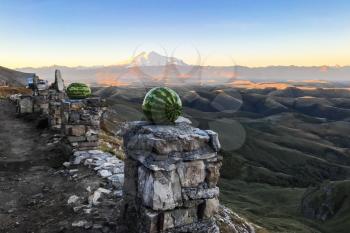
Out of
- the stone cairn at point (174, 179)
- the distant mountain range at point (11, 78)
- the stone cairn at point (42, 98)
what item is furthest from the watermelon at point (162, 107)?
the distant mountain range at point (11, 78)

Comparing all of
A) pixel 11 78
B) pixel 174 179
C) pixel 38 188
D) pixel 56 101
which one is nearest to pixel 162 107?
pixel 174 179

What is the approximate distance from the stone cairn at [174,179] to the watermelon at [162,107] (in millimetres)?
449

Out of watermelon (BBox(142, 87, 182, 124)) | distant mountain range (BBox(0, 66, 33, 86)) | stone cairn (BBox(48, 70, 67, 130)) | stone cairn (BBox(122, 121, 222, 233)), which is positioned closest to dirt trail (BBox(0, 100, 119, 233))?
stone cairn (BBox(48, 70, 67, 130))

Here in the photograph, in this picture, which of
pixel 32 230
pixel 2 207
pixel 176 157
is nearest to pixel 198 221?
pixel 176 157

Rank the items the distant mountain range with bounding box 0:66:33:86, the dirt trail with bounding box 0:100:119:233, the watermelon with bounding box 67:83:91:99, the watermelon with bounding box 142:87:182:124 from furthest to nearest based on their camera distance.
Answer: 1. the distant mountain range with bounding box 0:66:33:86
2. the watermelon with bounding box 67:83:91:99
3. the dirt trail with bounding box 0:100:119:233
4. the watermelon with bounding box 142:87:182:124

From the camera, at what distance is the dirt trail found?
11266 millimetres

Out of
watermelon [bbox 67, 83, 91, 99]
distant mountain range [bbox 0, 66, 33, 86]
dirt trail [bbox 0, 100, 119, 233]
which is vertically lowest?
dirt trail [bbox 0, 100, 119, 233]

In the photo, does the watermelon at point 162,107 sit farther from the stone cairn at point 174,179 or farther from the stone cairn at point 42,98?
the stone cairn at point 42,98

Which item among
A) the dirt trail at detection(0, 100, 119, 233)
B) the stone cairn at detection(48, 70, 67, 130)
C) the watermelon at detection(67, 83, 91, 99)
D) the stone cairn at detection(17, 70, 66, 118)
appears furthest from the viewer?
the stone cairn at detection(17, 70, 66, 118)

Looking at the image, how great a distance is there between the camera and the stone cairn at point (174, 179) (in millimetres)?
8195

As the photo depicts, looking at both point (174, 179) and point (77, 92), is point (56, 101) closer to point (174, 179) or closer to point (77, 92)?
point (77, 92)

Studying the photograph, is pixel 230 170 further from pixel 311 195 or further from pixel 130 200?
pixel 130 200

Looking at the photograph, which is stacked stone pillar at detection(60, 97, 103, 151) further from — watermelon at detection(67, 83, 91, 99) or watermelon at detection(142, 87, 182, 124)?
watermelon at detection(142, 87, 182, 124)

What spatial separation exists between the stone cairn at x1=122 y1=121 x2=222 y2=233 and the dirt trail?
8.26 ft
